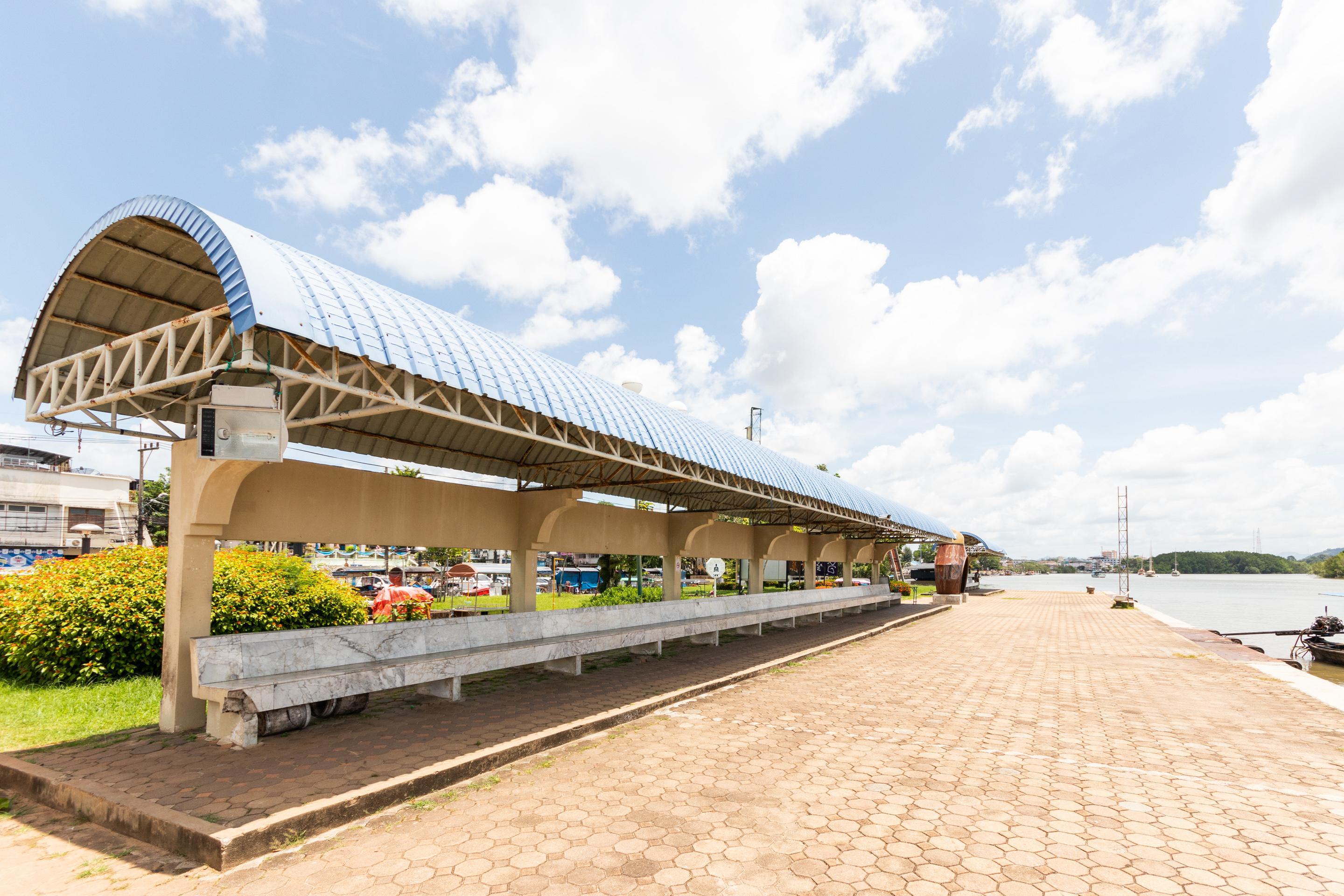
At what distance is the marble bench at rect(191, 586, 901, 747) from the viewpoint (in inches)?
263

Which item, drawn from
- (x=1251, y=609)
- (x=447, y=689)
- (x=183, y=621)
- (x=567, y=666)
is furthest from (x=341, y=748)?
(x=1251, y=609)

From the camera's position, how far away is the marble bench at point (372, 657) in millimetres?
6691

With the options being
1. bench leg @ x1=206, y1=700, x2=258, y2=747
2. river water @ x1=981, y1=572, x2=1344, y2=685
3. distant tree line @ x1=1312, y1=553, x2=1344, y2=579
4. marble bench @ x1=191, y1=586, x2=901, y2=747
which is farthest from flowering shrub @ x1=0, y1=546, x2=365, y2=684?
distant tree line @ x1=1312, y1=553, x2=1344, y2=579

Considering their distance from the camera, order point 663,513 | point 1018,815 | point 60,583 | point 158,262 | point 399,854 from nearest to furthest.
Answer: point 399,854
point 1018,815
point 158,262
point 60,583
point 663,513

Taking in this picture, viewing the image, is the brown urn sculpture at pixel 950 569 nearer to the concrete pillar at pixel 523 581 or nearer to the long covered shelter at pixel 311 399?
the long covered shelter at pixel 311 399

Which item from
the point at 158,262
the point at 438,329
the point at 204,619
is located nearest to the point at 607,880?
the point at 204,619

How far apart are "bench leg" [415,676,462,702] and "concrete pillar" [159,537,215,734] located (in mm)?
2499

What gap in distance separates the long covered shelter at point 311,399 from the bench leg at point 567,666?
2735 millimetres

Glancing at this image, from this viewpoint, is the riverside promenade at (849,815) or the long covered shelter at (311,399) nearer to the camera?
the riverside promenade at (849,815)

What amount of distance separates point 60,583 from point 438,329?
7.04m

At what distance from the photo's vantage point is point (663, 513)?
18.5m

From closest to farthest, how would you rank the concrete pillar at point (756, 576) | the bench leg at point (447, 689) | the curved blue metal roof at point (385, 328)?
1. the curved blue metal roof at point (385, 328)
2. the bench leg at point (447, 689)
3. the concrete pillar at point (756, 576)

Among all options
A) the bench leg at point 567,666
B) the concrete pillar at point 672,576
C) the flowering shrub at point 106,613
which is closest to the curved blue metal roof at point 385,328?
the bench leg at point 567,666

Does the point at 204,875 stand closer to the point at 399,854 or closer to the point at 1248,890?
the point at 399,854
